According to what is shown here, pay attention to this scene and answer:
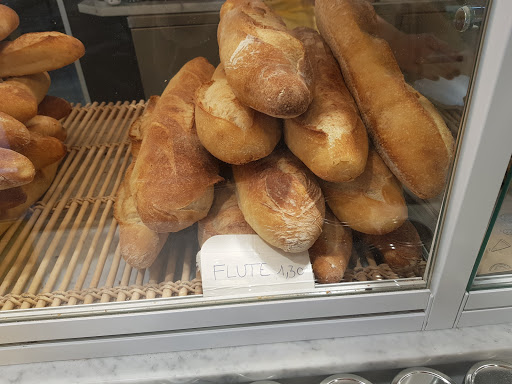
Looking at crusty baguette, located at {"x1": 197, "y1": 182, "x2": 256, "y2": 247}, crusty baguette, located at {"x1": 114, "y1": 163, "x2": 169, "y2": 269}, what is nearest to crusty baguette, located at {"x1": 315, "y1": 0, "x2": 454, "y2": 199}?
crusty baguette, located at {"x1": 197, "y1": 182, "x2": 256, "y2": 247}

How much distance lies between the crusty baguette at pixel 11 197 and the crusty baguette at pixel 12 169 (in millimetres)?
55

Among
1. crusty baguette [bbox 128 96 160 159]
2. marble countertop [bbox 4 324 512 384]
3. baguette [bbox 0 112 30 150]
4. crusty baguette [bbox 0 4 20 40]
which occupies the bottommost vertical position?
marble countertop [bbox 4 324 512 384]

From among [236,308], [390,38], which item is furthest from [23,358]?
[390,38]

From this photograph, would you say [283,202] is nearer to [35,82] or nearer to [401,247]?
[401,247]

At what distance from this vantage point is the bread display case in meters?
0.58

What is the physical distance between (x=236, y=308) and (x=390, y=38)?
1.55ft

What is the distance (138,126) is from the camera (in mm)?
850

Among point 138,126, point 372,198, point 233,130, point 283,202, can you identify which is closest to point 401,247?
point 372,198

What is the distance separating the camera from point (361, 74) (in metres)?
0.65

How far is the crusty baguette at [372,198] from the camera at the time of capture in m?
0.63

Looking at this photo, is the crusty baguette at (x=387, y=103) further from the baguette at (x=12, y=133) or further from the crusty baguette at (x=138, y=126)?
the baguette at (x=12, y=133)

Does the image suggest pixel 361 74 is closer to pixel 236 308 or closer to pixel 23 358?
pixel 236 308

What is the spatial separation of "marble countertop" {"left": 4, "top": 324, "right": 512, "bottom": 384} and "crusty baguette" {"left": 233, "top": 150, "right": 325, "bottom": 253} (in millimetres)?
180

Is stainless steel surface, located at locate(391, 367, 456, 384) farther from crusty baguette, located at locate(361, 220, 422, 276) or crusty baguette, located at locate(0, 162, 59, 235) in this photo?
crusty baguette, located at locate(0, 162, 59, 235)
